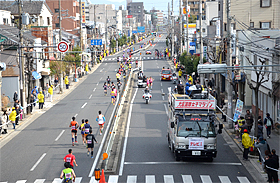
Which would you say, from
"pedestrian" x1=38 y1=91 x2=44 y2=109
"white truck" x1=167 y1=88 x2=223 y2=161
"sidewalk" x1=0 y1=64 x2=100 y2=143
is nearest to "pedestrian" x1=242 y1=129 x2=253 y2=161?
"white truck" x1=167 y1=88 x2=223 y2=161

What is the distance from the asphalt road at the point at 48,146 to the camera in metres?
17.7

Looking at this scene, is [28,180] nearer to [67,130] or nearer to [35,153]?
[35,153]

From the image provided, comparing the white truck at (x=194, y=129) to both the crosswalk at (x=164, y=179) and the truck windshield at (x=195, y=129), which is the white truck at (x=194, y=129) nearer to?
the truck windshield at (x=195, y=129)

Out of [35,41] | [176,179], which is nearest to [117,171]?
[176,179]

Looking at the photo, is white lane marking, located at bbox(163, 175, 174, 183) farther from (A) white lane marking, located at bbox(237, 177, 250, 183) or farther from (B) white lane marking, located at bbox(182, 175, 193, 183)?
(A) white lane marking, located at bbox(237, 177, 250, 183)

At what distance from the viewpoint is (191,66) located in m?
53.5

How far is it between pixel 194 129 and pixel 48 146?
8800 mm

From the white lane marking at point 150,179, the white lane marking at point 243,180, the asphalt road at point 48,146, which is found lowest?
the white lane marking at point 243,180

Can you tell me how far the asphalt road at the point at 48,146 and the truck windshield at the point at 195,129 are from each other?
4.57m

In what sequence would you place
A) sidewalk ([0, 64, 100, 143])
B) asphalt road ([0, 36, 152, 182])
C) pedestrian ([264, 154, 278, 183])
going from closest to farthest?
pedestrian ([264, 154, 278, 183])
asphalt road ([0, 36, 152, 182])
sidewalk ([0, 64, 100, 143])

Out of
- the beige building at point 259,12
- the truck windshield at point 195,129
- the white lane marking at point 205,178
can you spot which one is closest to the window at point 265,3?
the beige building at point 259,12

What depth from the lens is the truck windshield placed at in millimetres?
18359

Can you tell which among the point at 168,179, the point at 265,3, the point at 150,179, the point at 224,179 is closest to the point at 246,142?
the point at 224,179

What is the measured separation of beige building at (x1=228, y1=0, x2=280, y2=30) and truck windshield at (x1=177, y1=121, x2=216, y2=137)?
3198 centimetres
